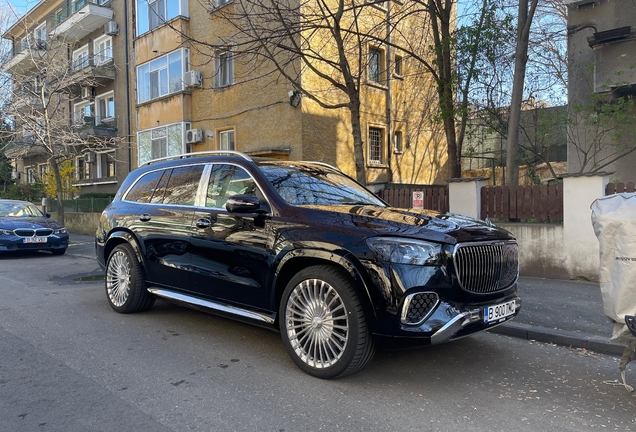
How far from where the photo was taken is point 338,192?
5023 millimetres

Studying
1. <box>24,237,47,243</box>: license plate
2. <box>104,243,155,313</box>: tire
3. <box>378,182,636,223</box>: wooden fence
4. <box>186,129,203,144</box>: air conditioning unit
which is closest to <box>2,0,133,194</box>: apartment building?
<box>186,129,203,144</box>: air conditioning unit

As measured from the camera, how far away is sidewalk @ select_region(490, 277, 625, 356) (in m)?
4.92

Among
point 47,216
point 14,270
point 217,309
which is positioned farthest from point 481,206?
point 47,216

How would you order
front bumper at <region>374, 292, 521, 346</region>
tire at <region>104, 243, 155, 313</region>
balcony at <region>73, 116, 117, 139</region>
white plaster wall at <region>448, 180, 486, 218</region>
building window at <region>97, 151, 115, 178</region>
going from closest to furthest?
front bumper at <region>374, 292, 521, 346</region>, tire at <region>104, 243, 155, 313</region>, white plaster wall at <region>448, 180, 486, 218</region>, balcony at <region>73, 116, 117, 139</region>, building window at <region>97, 151, 115, 178</region>

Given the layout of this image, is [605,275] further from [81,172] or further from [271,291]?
[81,172]

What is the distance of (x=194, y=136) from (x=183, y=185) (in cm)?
1195

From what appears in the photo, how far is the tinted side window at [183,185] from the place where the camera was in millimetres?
5328

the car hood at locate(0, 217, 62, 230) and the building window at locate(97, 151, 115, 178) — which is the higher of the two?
the building window at locate(97, 151, 115, 178)

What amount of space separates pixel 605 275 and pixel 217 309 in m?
3.39

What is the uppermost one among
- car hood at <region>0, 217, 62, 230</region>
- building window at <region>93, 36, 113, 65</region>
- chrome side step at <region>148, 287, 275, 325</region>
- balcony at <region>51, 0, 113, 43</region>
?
balcony at <region>51, 0, 113, 43</region>

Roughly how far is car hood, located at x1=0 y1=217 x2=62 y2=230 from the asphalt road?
7171 millimetres

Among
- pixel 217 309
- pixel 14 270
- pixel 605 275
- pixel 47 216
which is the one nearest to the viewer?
pixel 605 275

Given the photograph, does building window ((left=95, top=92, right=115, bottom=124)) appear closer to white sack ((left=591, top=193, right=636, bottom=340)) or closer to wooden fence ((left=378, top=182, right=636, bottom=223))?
wooden fence ((left=378, top=182, right=636, bottom=223))

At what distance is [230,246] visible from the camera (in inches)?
181
